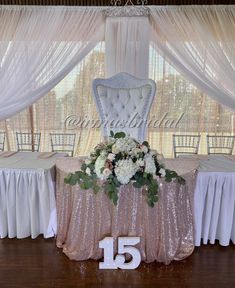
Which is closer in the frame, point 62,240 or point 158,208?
point 158,208

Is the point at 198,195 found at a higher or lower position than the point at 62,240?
higher

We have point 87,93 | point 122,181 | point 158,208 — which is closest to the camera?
point 122,181

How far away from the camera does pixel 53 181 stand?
2.46 metres

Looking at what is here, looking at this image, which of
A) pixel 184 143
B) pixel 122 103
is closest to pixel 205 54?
pixel 122 103

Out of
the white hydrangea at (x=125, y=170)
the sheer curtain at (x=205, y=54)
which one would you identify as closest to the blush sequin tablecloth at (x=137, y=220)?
the white hydrangea at (x=125, y=170)

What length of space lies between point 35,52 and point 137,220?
222cm

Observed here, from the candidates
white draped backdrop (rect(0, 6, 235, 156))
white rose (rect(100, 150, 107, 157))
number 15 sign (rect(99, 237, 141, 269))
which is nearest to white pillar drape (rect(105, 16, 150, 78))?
white draped backdrop (rect(0, 6, 235, 156))

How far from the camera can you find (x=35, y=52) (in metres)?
3.14

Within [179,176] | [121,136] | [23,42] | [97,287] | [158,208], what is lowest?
[97,287]

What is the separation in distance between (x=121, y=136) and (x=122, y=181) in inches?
13.5

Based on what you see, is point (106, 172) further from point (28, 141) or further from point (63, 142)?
point (28, 141)

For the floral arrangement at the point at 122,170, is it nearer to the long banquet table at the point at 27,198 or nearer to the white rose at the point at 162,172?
the white rose at the point at 162,172

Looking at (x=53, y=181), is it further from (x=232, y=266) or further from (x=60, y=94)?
(x=60, y=94)

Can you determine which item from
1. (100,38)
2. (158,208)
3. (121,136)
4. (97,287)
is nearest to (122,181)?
(121,136)
